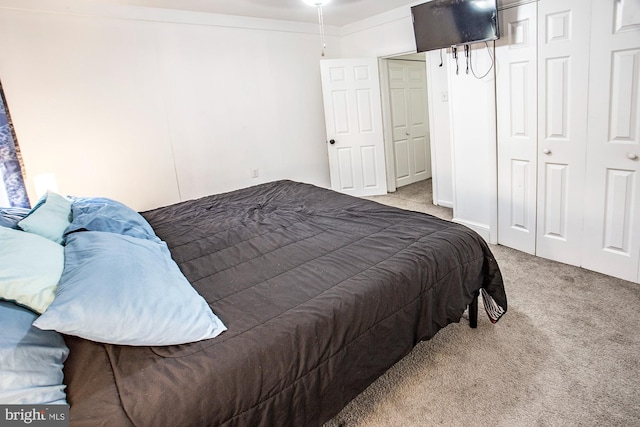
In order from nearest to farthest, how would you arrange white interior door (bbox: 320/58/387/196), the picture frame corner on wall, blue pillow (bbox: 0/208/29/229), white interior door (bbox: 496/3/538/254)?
blue pillow (bbox: 0/208/29/229) < white interior door (bbox: 496/3/538/254) < the picture frame corner on wall < white interior door (bbox: 320/58/387/196)

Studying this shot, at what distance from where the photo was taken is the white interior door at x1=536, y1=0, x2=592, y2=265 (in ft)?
8.40

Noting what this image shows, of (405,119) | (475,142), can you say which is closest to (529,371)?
(475,142)

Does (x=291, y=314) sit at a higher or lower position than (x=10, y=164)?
lower

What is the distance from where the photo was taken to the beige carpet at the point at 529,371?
160 centimetres

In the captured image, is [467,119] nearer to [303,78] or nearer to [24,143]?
[303,78]

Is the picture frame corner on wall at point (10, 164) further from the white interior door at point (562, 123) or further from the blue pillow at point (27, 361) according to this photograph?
the white interior door at point (562, 123)

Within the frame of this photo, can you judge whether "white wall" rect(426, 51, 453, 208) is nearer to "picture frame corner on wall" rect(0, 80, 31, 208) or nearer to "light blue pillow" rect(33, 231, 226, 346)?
"light blue pillow" rect(33, 231, 226, 346)

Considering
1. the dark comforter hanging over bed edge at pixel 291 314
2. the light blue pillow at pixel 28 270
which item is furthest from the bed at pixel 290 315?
the light blue pillow at pixel 28 270

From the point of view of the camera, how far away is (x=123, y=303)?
44.3 inches

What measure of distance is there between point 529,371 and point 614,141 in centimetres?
170

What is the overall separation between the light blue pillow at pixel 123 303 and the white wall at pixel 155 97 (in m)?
2.45

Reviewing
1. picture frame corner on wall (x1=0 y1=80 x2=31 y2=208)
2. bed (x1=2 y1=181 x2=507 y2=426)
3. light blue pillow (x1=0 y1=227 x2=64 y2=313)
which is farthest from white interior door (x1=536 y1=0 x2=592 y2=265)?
picture frame corner on wall (x1=0 y1=80 x2=31 y2=208)

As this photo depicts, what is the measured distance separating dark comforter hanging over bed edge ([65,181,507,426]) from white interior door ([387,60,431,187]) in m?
3.21

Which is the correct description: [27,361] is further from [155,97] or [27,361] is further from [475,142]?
[475,142]
